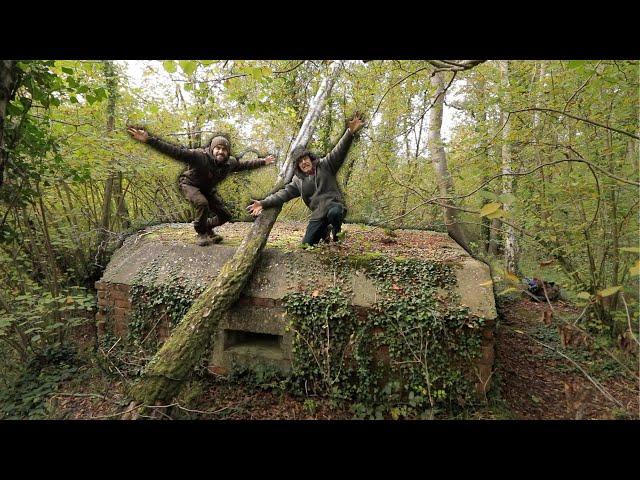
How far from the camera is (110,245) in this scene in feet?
22.1

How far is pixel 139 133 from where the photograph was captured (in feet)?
12.8

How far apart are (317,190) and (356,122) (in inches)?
44.0

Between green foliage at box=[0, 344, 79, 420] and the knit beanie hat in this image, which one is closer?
green foliage at box=[0, 344, 79, 420]

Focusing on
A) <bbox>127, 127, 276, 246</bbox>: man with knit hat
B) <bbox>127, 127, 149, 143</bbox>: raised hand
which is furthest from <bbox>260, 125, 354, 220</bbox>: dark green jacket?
<bbox>127, 127, 149, 143</bbox>: raised hand

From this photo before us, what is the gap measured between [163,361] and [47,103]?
2961 millimetres

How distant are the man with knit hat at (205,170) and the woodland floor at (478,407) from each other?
2.34m

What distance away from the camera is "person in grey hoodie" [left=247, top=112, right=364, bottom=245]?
4.42 metres

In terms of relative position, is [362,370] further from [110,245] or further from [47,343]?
[110,245]

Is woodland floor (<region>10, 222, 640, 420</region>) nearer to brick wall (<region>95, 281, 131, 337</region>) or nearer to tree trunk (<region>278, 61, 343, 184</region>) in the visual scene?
brick wall (<region>95, 281, 131, 337</region>)

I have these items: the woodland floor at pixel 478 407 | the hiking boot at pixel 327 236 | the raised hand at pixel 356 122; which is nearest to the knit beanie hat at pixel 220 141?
the raised hand at pixel 356 122

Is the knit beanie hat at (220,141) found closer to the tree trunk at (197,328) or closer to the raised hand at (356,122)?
the tree trunk at (197,328)

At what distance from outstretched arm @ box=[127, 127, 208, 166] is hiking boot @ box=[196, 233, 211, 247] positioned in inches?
49.1

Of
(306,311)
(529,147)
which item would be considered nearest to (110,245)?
(306,311)

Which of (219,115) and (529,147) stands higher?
(219,115)
